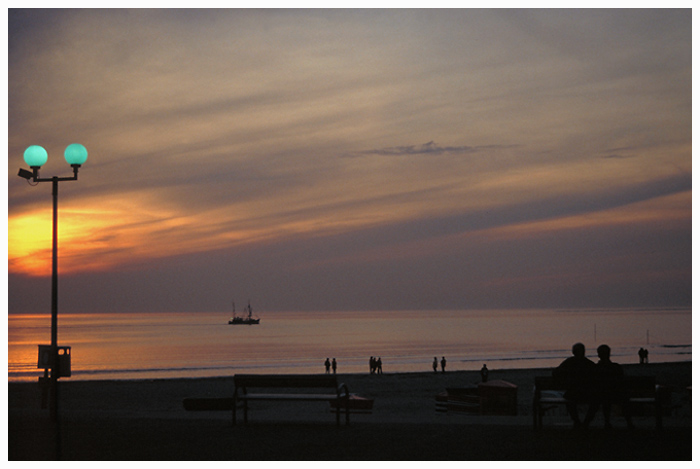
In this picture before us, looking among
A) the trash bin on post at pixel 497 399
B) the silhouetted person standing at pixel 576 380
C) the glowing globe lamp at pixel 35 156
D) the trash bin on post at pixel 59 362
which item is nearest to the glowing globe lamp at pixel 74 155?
the glowing globe lamp at pixel 35 156

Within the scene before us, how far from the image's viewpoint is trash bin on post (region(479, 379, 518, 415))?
16625 millimetres

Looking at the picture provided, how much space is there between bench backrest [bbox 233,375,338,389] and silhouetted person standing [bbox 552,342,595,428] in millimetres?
2811

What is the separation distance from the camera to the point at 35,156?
31.4 feet

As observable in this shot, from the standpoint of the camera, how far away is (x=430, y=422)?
366 inches

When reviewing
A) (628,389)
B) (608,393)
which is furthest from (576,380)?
(628,389)

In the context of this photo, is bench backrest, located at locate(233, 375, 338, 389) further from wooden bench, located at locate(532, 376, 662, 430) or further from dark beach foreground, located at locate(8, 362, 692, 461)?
wooden bench, located at locate(532, 376, 662, 430)

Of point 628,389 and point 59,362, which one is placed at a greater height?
point 59,362

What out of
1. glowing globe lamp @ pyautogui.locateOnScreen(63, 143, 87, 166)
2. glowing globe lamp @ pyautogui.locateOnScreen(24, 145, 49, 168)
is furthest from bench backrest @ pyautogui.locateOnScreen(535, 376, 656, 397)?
glowing globe lamp @ pyautogui.locateOnScreen(24, 145, 49, 168)

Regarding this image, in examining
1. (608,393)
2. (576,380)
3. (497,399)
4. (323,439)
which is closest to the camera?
(323,439)

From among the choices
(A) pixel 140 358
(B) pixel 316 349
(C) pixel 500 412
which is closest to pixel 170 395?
(C) pixel 500 412

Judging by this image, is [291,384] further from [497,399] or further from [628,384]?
[497,399]

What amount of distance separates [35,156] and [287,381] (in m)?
4.41

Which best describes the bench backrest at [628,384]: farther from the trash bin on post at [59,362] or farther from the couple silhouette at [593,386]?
the trash bin on post at [59,362]

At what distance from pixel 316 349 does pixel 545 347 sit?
94.4ft
